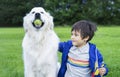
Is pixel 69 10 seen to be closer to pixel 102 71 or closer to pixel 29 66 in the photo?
pixel 29 66

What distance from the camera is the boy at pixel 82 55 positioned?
4953 mm

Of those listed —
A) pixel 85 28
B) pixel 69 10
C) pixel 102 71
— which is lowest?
pixel 69 10

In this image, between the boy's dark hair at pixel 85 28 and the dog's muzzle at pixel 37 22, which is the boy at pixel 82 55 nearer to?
the boy's dark hair at pixel 85 28

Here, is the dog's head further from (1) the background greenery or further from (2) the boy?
(1) the background greenery

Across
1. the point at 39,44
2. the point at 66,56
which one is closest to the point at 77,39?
the point at 66,56

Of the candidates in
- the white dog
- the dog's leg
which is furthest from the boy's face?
the dog's leg

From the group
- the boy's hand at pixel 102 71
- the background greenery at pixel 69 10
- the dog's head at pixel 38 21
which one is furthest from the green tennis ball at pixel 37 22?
the background greenery at pixel 69 10

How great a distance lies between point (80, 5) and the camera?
122ft

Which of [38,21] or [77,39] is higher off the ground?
[38,21]

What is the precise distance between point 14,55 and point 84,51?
4.96m

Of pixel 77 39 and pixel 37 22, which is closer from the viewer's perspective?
pixel 77 39

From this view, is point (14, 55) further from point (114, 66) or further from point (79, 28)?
point (79, 28)

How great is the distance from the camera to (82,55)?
505cm

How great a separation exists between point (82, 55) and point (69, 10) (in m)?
31.2
